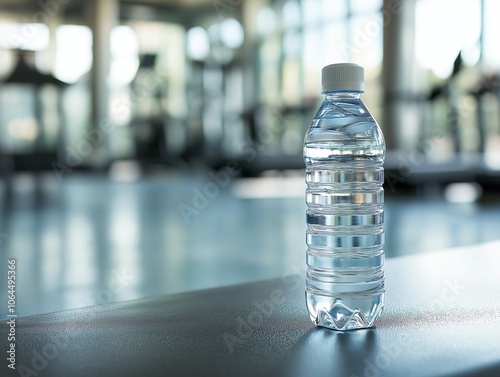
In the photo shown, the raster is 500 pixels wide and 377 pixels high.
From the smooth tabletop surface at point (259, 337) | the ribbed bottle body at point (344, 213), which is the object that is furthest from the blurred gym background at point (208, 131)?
the ribbed bottle body at point (344, 213)

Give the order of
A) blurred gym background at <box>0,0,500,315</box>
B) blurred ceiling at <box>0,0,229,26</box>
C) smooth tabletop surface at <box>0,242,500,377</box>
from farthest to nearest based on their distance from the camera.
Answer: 1. blurred ceiling at <box>0,0,229,26</box>
2. blurred gym background at <box>0,0,500,315</box>
3. smooth tabletop surface at <box>0,242,500,377</box>

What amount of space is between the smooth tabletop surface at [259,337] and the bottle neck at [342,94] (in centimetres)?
36

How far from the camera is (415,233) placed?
15.3ft

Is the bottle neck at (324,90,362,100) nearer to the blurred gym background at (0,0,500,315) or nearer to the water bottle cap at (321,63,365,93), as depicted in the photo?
the water bottle cap at (321,63,365,93)

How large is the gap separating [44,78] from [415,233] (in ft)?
18.5

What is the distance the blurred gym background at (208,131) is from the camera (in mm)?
3971

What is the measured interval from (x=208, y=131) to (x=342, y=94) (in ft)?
60.9

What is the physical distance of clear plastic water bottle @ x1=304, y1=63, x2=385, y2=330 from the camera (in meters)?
1.04

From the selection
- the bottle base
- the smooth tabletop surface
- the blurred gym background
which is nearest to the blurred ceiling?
the blurred gym background

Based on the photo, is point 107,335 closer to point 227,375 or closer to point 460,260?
point 227,375

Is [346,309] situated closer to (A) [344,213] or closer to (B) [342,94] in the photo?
(A) [344,213]

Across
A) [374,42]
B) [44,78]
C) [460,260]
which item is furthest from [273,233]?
[374,42]

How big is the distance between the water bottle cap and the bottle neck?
24 mm

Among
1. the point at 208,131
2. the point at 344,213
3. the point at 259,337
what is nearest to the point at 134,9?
the point at 208,131
